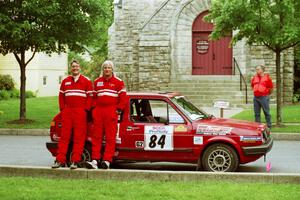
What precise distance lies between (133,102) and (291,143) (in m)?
6.97

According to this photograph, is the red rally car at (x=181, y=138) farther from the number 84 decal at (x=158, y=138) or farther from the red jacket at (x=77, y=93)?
the red jacket at (x=77, y=93)

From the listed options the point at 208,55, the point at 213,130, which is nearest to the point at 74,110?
the point at 213,130

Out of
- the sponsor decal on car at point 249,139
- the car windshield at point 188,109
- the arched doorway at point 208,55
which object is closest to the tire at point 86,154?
the car windshield at point 188,109

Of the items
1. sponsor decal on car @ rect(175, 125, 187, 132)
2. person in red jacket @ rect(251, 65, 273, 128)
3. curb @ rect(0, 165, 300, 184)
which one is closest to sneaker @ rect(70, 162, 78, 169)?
curb @ rect(0, 165, 300, 184)

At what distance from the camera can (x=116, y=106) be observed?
1105 cm

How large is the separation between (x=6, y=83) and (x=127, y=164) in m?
35.1

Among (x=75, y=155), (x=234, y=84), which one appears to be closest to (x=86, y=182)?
(x=75, y=155)

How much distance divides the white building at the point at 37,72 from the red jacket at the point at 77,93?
38302 mm

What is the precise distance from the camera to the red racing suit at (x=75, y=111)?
10.9m

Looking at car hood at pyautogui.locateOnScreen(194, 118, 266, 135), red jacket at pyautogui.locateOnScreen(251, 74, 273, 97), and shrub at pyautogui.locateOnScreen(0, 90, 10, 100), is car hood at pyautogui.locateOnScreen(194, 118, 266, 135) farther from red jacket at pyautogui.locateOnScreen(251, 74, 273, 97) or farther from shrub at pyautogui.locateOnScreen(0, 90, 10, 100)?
shrub at pyautogui.locateOnScreen(0, 90, 10, 100)

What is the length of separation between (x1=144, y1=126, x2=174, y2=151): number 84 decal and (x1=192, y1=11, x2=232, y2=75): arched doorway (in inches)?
880

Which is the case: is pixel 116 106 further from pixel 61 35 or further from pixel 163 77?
pixel 163 77

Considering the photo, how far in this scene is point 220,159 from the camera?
37.0 feet

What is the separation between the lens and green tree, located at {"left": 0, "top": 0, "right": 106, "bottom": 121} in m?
20.8
